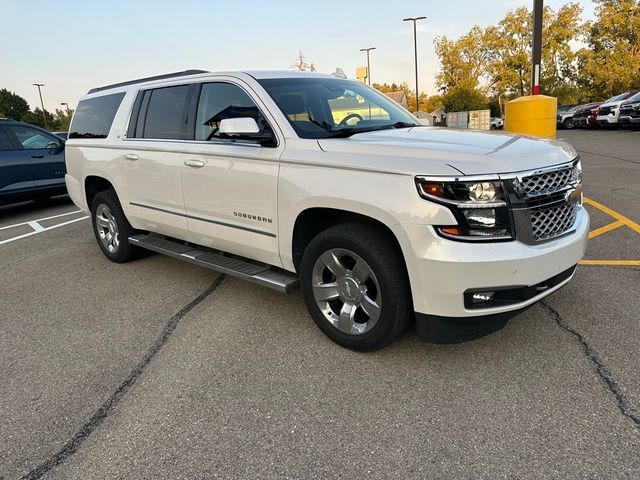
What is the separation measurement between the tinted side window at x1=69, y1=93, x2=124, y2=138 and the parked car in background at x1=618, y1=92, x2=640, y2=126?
787 inches

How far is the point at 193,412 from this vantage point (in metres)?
2.78

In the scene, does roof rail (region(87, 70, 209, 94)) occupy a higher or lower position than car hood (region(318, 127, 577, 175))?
higher

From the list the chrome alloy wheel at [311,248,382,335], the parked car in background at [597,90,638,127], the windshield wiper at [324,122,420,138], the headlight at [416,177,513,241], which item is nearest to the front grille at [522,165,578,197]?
the headlight at [416,177,513,241]

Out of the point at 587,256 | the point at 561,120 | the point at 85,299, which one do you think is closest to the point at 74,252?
the point at 85,299

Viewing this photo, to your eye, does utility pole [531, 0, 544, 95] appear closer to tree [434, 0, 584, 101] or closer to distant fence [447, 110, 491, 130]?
distant fence [447, 110, 491, 130]

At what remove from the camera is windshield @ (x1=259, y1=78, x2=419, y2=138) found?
3656mm

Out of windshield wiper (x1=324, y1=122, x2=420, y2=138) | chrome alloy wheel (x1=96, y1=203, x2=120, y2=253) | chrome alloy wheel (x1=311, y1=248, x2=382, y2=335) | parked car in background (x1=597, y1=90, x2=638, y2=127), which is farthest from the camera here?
parked car in background (x1=597, y1=90, x2=638, y2=127)

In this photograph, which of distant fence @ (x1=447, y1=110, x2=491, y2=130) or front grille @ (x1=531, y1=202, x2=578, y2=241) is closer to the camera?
front grille @ (x1=531, y1=202, x2=578, y2=241)

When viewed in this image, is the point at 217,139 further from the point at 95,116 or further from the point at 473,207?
the point at 95,116

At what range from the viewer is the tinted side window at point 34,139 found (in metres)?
9.39

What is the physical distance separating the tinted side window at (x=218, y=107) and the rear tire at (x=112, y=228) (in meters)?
1.76

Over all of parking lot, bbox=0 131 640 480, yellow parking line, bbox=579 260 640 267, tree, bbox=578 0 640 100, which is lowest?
parking lot, bbox=0 131 640 480

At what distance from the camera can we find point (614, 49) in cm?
4216

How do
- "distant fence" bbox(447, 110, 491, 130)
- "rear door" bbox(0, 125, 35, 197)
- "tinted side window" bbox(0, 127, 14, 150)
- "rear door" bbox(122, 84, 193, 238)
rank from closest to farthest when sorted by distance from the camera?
"rear door" bbox(122, 84, 193, 238) → "rear door" bbox(0, 125, 35, 197) → "tinted side window" bbox(0, 127, 14, 150) → "distant fence" bbox(447, 110, 491, 130)
